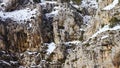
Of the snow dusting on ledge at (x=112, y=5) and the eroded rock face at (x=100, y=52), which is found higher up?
the snow dusting on ledge at (x=112, y=5)

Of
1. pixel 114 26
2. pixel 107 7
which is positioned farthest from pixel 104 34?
pixel 107 7

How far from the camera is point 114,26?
15700cm

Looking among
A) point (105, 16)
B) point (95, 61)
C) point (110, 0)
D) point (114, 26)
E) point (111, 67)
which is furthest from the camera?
point (110, 0)

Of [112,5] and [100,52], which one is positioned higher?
[112,5]

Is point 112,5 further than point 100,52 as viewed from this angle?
Yes

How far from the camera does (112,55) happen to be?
139 meters

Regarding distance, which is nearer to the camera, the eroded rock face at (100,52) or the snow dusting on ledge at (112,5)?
the eroded rock face at (100,52)

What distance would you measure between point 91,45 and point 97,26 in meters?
21.4

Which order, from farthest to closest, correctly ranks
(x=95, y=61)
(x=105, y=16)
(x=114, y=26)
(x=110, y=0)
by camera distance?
(x=110, y=0) → (x=105, y=16) → (x=114, y=26) → (x=95, y=61)

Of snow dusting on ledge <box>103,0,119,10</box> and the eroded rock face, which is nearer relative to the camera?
the eroded rock face

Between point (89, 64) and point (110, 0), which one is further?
point (110, 0)

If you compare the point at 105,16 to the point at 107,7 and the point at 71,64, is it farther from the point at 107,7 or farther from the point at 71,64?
the point at 71,64

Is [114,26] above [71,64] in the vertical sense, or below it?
above

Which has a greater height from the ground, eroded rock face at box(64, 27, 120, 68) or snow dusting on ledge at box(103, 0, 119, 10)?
snow dusting on ledge at box(103, 0, 119, 10)
